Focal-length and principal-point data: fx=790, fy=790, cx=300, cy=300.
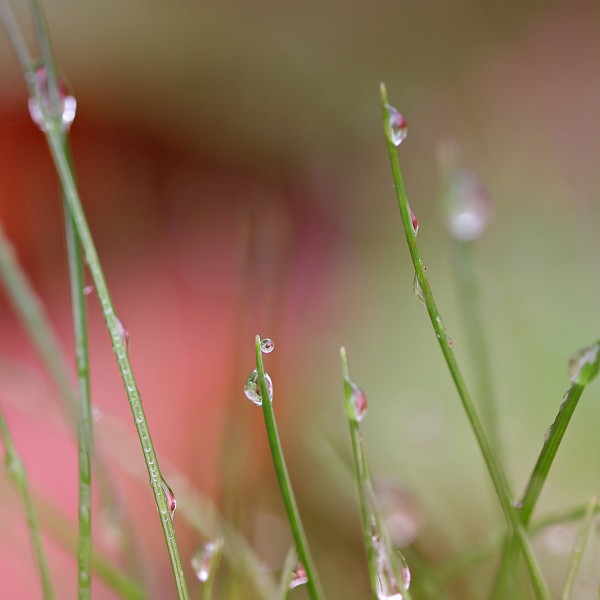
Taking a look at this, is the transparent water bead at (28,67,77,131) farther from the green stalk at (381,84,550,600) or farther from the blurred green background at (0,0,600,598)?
the blurred green background at (0,0,600,598)

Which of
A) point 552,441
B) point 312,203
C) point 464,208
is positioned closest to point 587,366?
point 552,441

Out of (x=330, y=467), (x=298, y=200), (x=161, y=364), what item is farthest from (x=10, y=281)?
(x=298, y=200)

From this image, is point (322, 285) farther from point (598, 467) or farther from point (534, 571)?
point (534, 571)

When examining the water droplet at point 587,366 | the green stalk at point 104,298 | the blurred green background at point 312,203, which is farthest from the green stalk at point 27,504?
the blurred green background at point 312,203

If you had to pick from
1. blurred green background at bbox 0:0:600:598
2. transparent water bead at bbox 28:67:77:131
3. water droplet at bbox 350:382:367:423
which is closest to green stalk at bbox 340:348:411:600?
water droplet at bbox 350:382:367:423

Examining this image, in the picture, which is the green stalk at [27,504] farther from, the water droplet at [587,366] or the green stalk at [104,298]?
the water droplet at [587,366]

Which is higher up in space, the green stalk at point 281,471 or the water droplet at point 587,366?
the water droplet at point 587,366

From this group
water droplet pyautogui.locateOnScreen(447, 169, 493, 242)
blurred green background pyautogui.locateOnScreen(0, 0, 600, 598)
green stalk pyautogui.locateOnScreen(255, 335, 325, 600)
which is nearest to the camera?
green stalk pyautogui.locateOnScreen(255, 335, 325, 600)
